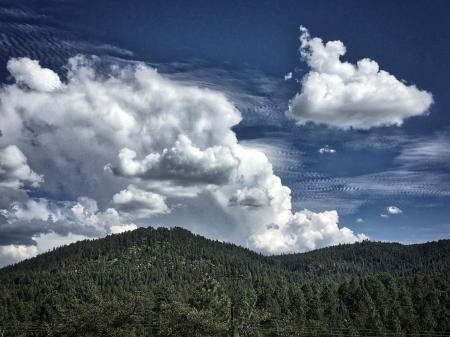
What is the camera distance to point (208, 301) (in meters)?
156

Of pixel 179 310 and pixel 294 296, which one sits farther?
pixel 294 296

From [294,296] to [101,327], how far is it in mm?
130600

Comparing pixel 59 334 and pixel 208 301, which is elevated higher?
pixel 208 301

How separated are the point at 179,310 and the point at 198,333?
195 inches

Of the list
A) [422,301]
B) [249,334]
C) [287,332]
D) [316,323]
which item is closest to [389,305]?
[422,301]

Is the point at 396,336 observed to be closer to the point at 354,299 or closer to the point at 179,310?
the point at 354,299

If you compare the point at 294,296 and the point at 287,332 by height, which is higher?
the point at 294,296

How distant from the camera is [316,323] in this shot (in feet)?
456

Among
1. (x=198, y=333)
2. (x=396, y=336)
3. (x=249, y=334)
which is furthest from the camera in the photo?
(x=396, y=336)

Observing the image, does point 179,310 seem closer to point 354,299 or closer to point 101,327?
point 101,327

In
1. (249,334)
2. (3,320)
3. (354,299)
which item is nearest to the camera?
(249,334)

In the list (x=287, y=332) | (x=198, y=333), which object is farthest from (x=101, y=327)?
A: (x=287, y=332)

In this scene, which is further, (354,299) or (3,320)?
(354,299)

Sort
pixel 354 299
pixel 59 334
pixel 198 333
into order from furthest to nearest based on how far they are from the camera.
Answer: pixel 354 299, pixel 59 334, pixel 198 333
